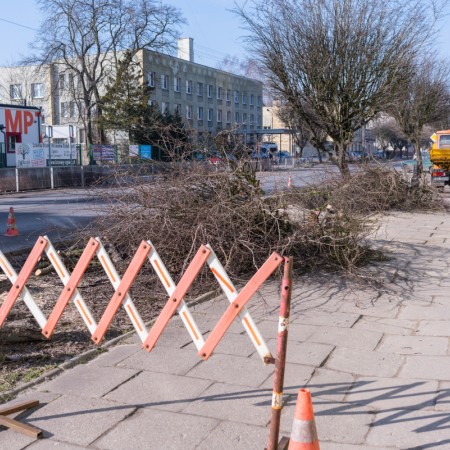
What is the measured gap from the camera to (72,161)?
32.9 metres

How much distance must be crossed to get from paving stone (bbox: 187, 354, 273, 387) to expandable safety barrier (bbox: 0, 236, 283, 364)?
309mm

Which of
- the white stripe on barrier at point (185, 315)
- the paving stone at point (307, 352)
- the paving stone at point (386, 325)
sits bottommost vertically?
the paving stone at point (307, 352)

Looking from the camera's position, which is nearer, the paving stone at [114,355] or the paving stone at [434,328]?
the paving stone at [114,355]

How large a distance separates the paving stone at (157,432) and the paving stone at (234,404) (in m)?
0.12

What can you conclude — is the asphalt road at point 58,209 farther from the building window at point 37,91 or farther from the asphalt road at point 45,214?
the building window at point 37,91

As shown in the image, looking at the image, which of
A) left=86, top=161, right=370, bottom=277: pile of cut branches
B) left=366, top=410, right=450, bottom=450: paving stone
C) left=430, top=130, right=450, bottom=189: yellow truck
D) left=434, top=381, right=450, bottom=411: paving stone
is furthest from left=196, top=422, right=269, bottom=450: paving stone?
left=430, top=130, right=450, bottom=189: yellow truck

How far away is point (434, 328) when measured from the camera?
6020 millimetres

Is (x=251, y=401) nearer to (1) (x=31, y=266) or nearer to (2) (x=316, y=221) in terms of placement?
(1) (x=31, y=266)

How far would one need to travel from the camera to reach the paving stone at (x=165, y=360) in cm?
493

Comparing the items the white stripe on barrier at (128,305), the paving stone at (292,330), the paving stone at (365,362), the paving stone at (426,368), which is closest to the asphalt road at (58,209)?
Answer: the paving stone at (292,330)

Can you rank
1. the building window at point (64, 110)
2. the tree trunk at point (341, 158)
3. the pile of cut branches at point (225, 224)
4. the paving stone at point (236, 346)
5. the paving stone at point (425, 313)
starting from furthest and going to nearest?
the building window at point (64, 110)
the tree trunk at point (341, 158)
the pile of cut branches at point (225, 224)
the paving stone at point (425, 313)
the paving stone at point (236, 346)

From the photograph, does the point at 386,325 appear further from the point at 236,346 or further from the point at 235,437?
the point at 235,437

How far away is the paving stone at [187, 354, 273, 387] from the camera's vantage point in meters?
4.67

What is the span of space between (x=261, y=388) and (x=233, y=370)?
0.42 m
